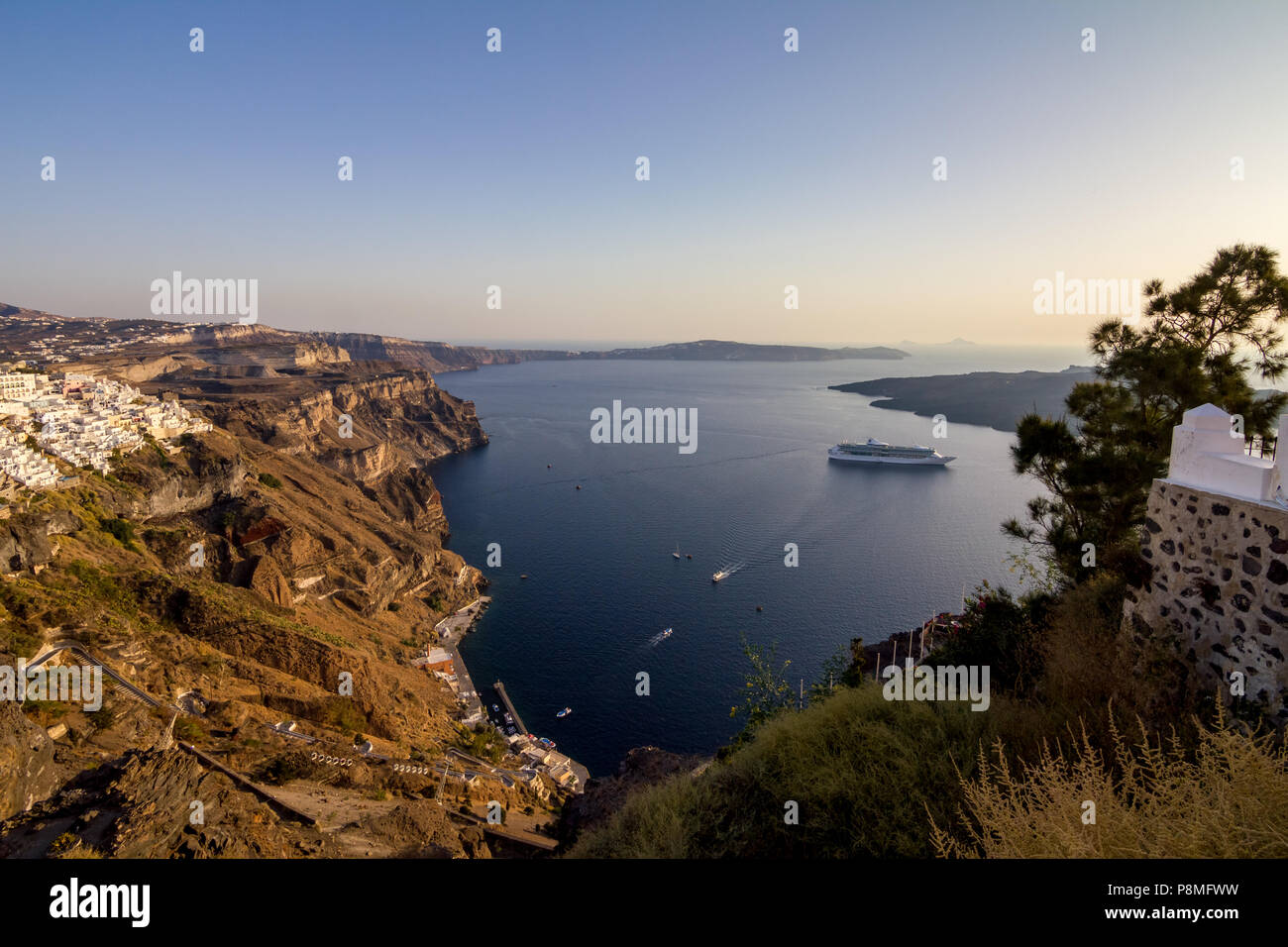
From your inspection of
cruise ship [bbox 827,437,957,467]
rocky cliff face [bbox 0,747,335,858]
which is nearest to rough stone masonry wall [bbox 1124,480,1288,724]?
rocky cliff face [bbox 0,747,335,858]

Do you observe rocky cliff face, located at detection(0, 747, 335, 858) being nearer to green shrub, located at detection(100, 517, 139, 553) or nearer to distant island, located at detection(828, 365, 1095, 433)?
green shrub, located at detection(100, 517, 139, 553)

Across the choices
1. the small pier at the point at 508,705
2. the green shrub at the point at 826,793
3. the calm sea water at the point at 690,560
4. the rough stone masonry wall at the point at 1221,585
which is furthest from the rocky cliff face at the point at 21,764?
the small pier at the point at 508,705

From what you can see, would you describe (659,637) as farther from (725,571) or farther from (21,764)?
(21,764)

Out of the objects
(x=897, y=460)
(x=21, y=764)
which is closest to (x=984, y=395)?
(x=897, y=460)

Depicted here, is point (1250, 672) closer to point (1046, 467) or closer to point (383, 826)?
point (1046, 467)
